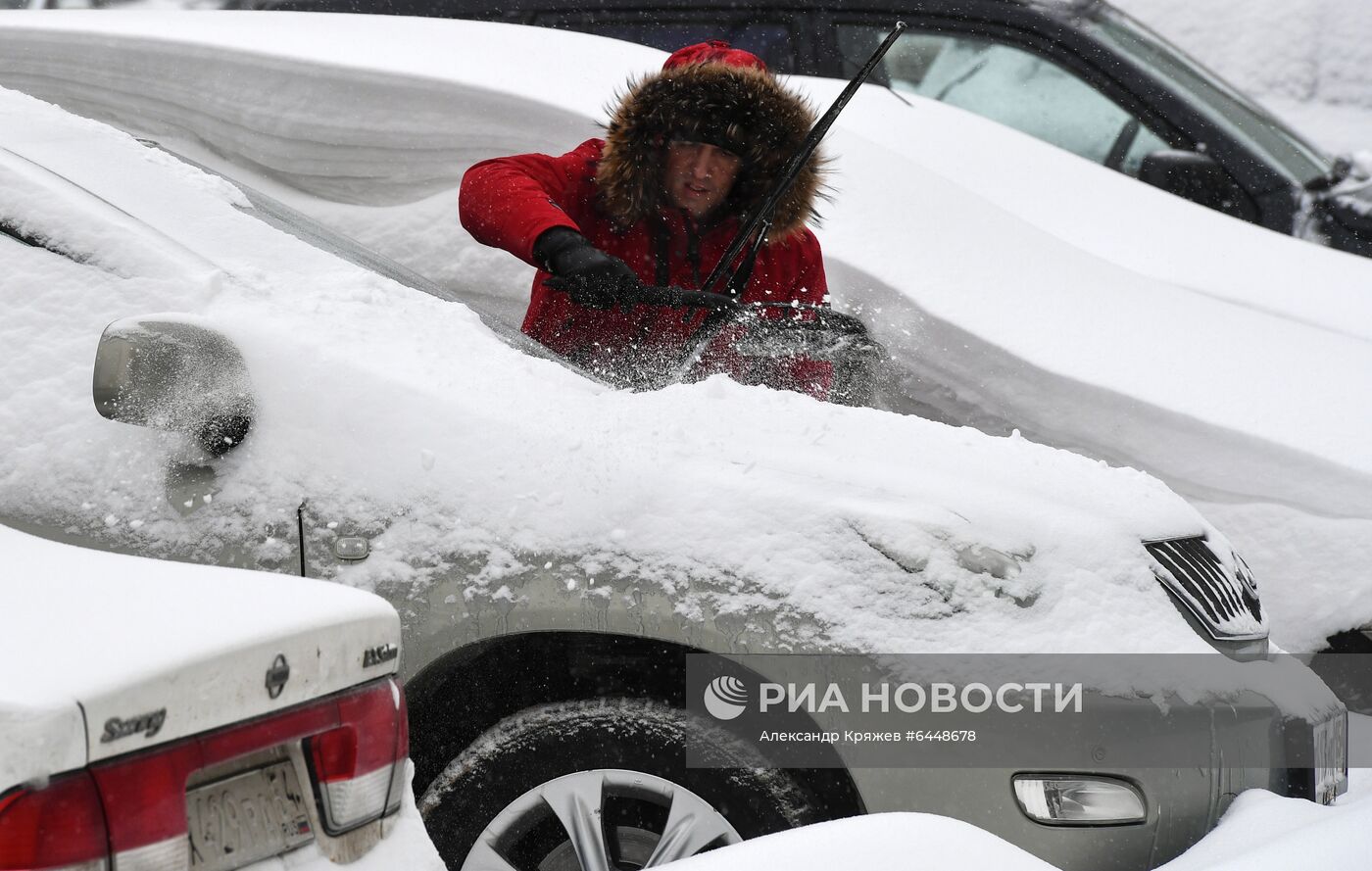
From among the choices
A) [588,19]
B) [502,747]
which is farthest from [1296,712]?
[588,19]

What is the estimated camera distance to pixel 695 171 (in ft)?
10.2

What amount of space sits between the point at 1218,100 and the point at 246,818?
4495mm

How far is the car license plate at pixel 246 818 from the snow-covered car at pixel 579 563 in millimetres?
551

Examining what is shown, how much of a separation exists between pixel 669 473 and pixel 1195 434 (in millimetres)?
1672

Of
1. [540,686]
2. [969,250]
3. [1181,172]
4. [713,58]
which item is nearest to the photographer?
[540,686]

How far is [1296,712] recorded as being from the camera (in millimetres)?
1937

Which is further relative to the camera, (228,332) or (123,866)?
(228,332)

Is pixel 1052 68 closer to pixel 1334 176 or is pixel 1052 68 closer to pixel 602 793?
pixel 1334 176

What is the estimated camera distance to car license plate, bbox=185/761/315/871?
1.18 meters

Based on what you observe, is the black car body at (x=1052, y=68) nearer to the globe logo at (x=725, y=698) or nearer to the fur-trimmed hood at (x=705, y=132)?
the fur-trimmed hood at (x=705, y=132)

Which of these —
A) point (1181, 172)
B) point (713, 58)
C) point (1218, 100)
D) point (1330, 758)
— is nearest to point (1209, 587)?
point (1330, 758)

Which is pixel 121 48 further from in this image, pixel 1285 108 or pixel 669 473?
pixel 1285 108

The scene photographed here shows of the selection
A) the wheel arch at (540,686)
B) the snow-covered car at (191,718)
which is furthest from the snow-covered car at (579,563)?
the snow-covered car at (191,718)

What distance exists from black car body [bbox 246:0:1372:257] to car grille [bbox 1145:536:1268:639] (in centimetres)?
280
